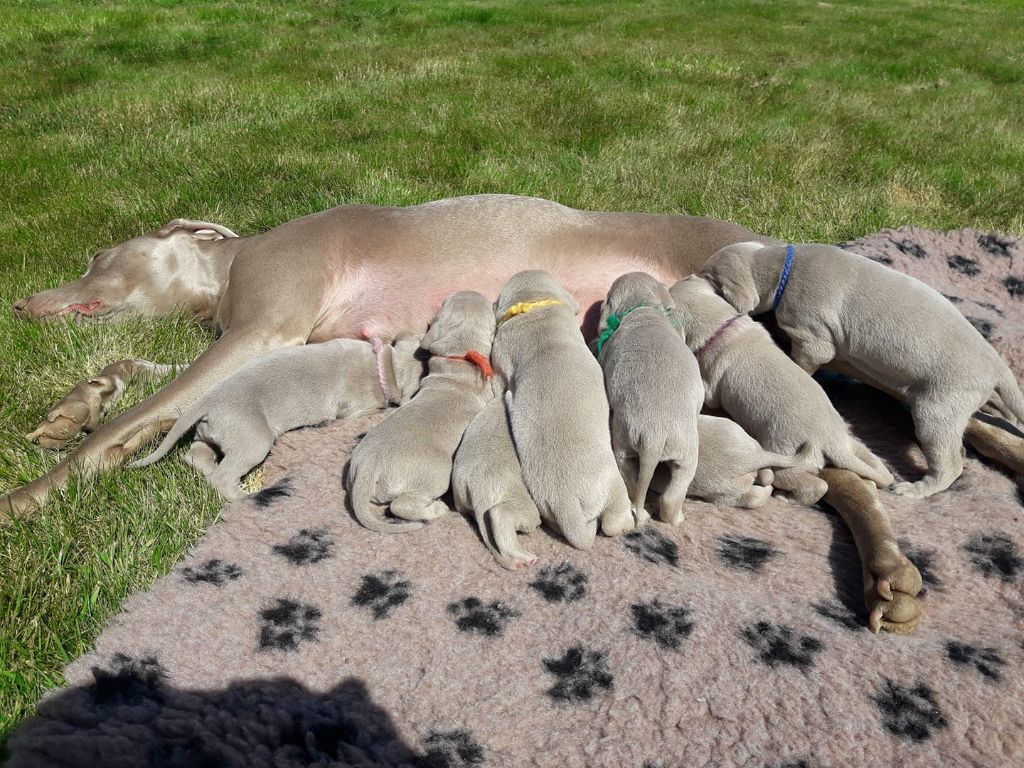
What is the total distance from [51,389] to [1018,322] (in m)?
3.88

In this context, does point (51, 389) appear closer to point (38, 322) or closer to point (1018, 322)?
point (38, 322)

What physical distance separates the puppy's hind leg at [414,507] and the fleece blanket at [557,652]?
0.05 m

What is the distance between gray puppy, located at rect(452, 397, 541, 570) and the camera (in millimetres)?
2172

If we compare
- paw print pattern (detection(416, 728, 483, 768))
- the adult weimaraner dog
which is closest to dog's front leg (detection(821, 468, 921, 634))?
paw print pattern (detection(416, 728, 483, 768))

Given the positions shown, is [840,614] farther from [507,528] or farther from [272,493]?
[272,493]

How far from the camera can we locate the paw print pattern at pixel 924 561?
216cm

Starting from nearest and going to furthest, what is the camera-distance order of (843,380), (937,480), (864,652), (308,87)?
(864,652) → (937,480) → (843,380) → (308,87)

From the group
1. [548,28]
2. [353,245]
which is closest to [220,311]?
[353,245]

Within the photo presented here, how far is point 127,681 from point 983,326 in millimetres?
3200

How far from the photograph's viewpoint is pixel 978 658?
6.12 ft

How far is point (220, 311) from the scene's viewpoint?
3508 millimetres

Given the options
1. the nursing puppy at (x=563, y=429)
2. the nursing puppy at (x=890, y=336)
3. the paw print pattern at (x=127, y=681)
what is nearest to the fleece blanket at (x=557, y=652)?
the paw print pattern at (x=127, y=681)

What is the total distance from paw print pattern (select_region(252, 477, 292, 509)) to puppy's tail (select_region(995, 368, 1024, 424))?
221cm

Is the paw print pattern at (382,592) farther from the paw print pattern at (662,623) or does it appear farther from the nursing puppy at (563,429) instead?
the paw print pattern at (662,623)
